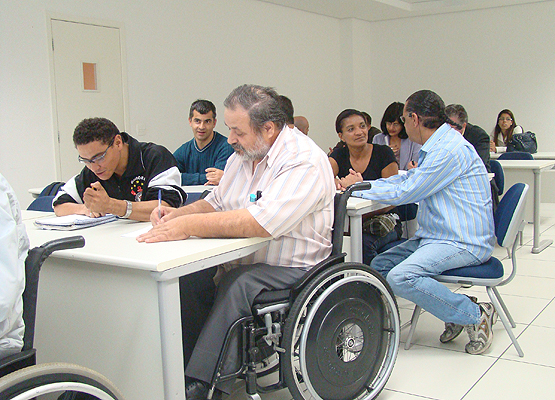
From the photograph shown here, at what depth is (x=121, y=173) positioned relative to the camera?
2.76m

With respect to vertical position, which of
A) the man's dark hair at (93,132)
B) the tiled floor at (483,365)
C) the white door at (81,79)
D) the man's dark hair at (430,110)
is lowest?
the tiled floor at (483,365)

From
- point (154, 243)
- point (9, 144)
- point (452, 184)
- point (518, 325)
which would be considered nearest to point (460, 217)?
point (452, 184)

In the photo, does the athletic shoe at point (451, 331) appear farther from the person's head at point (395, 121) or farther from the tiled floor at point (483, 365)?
the person's head at point (395, 121)

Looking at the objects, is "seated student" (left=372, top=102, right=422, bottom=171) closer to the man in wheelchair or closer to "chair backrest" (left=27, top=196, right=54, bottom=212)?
the man in wheelchair

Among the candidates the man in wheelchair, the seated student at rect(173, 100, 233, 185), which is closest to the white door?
the seated student at rect(173, 100, 233, 185)

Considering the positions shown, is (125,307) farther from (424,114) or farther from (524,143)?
(524,143)

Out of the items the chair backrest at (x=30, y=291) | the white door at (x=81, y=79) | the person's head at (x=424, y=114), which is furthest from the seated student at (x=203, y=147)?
the chair backrest at (x=30, y=291)

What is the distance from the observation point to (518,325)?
3.11 metres

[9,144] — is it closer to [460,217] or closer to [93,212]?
[93,212]

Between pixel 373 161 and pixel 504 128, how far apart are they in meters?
5.84

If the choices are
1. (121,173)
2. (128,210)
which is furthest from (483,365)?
(121,173)

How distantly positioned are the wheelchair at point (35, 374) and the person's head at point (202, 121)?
288 centimetres

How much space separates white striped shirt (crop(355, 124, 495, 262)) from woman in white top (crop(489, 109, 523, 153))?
635cm

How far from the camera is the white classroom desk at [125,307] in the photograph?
1.74 metres
